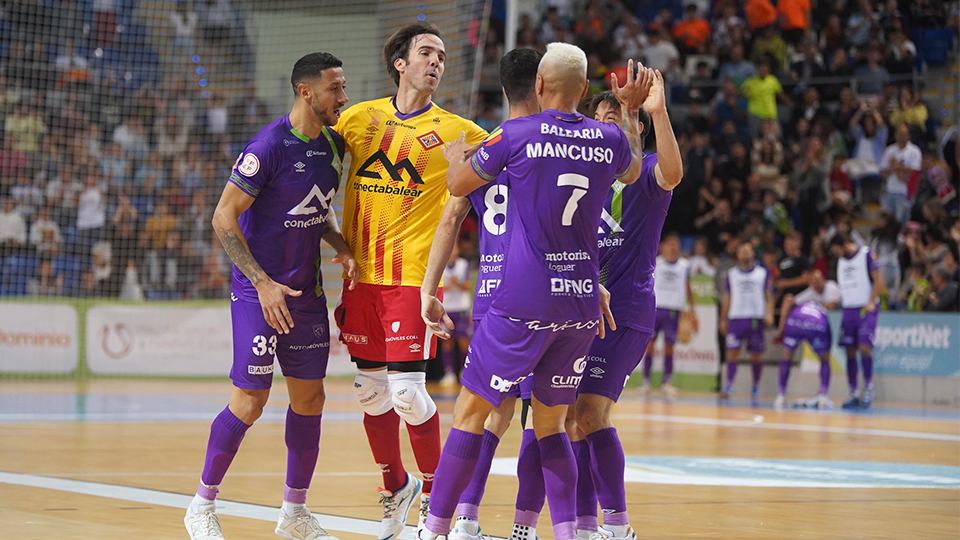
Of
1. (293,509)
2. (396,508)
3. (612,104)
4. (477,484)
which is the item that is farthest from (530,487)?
(612,104)

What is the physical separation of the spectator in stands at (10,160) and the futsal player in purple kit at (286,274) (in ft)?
50.8

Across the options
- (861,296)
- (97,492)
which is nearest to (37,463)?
(97,492)

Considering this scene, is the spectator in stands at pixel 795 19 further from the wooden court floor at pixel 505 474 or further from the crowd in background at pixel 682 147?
the wooden court floor at pixel 505 474

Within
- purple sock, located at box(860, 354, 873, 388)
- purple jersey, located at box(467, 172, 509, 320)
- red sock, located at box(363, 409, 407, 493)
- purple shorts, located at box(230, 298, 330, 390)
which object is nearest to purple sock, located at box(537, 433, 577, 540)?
purple jersey, located at box(467, 172, 509, 320)

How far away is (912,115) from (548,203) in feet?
56.7

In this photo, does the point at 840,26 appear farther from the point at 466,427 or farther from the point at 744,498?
the point at 466,427

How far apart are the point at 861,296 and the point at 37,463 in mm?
11956

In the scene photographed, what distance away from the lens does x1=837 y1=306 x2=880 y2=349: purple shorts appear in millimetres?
16250

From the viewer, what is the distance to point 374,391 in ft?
19.2

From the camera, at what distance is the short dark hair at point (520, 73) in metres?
4.91

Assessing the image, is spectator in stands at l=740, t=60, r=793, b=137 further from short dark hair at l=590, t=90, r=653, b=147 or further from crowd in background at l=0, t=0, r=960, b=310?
short dark hair at l=590, t=90, r=653, b=147

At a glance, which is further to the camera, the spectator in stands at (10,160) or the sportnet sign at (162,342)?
the spectator in stands at (10,160)

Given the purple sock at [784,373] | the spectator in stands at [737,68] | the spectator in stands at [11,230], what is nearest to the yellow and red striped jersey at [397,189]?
the purple sock at [784,373]

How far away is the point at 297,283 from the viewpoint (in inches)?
223
